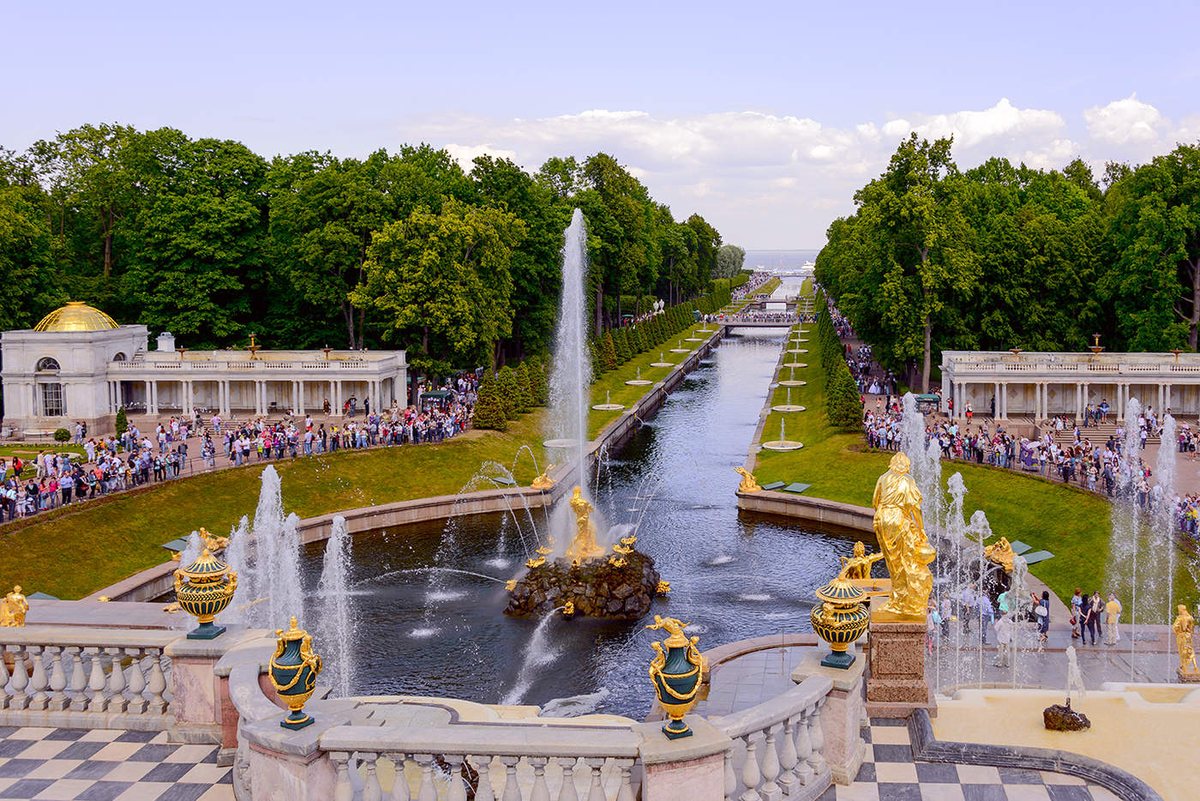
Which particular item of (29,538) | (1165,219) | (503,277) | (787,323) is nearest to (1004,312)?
(1165,219)

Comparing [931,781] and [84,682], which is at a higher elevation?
[84,682]

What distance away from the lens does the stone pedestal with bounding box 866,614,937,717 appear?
1508 centimetres

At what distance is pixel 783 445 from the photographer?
194 feet

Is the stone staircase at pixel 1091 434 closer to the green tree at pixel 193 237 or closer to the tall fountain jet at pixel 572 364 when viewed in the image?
the tall fountain jet at pixel 572 364

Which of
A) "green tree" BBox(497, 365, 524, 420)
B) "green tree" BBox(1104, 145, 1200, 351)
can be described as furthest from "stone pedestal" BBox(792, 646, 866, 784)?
"green tree" BBox(1104, 145, 1200, 351)

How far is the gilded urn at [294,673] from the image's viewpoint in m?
11.1

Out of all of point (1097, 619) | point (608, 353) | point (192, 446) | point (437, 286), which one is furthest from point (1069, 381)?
point (192, 446)

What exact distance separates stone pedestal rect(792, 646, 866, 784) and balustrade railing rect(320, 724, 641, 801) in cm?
303

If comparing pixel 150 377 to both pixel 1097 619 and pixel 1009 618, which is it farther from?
pixel 1097 619

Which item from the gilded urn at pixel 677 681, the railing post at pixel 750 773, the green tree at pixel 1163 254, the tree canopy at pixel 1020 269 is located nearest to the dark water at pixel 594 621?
the railing post at pixel 750 773

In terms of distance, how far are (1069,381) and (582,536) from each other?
4025cm

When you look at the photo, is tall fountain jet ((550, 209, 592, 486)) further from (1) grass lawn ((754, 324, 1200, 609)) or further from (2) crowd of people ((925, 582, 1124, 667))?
(2) crowd of people ((925, 582, 1124, 667))

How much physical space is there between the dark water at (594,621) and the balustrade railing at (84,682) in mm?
11668

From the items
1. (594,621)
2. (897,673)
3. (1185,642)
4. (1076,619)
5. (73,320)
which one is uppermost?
(73,320)
